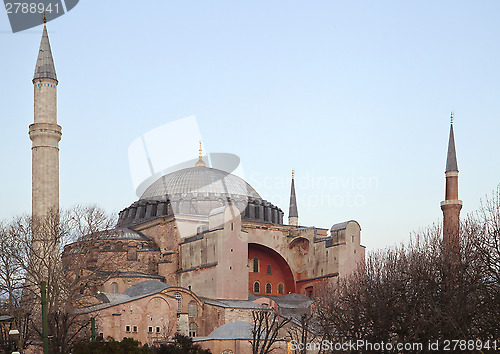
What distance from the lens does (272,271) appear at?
1631 inches

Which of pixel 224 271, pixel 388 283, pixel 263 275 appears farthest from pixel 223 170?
pixel 388 283

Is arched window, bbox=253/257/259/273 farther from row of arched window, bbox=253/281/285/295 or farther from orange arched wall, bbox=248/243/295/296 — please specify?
row of arched window, bbox=253/281/285/295

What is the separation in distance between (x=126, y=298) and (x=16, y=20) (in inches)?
554

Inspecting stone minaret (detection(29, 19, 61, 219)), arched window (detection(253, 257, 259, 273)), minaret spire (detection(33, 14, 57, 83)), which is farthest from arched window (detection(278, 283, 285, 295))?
minaret spire (detection(33, 14, 57, 83))

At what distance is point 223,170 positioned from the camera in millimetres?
46062

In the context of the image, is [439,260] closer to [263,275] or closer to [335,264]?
[335,264]

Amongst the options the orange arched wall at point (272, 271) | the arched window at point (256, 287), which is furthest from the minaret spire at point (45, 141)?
the arched window at point (256, 287)

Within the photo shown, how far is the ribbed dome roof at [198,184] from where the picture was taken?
1704 inches

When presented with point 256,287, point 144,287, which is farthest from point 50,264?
point 256,287

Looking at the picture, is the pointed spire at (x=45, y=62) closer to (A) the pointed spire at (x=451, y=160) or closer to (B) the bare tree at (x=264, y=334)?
(B) the bare tree at (x=264, y=334)

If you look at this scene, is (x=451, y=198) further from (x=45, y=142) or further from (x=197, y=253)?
(x=45, y=142)

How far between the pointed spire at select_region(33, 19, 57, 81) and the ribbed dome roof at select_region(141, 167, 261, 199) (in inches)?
437

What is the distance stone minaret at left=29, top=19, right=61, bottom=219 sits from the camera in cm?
3309

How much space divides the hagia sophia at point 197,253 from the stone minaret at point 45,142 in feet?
0.15
